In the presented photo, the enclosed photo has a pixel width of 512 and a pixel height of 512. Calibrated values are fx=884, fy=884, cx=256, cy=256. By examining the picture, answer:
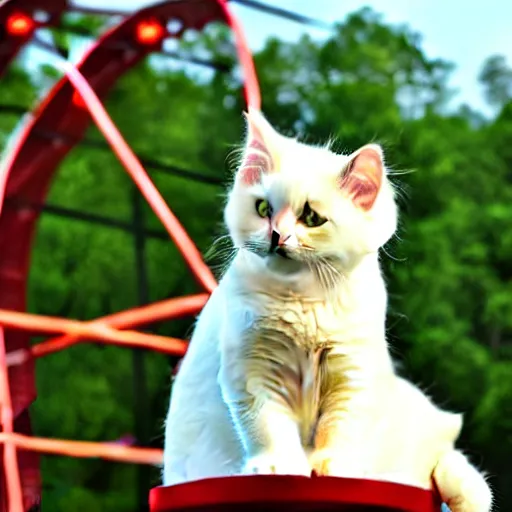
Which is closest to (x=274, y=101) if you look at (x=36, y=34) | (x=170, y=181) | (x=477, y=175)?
(x=170, y=181)

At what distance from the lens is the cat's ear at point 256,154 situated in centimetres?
61

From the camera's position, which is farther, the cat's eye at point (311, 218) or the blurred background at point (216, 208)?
the blurred background at point (216, 208)

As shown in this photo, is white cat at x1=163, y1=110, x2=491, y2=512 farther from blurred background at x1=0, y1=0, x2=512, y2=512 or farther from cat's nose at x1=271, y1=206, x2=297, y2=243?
blurred background at x1=0, y1=0, x2=512, y2=512

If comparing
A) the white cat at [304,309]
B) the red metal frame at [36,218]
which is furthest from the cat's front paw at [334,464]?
the red metal frame at [36,218]

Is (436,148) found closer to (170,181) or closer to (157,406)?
(170,181)

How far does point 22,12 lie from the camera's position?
1.23 m

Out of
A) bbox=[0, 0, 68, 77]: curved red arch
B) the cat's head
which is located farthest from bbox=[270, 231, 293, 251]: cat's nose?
bbox=[0, 0, 68, 77]: curved red arch

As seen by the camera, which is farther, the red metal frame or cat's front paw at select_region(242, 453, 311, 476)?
the red metal frame

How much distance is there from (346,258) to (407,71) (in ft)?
5.72

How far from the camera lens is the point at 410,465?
0.67 m

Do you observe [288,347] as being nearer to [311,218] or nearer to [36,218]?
[311,218]

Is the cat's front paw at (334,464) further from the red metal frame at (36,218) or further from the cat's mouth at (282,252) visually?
the red metal frame at (36,218)

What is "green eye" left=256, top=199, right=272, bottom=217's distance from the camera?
1.94ft

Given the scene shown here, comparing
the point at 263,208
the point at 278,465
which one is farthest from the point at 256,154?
the point at 278,465
